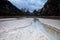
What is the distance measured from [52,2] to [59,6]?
27.6ft

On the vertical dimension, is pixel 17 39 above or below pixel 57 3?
below

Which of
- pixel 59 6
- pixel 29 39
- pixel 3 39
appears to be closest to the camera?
pixel 3 39

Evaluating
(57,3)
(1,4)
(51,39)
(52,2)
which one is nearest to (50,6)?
(52,2)

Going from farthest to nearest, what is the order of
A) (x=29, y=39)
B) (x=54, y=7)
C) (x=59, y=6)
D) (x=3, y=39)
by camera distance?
(x=54, y=7) < (x=59, y=6) < (x=29, y=39) < (x=3, y=39)

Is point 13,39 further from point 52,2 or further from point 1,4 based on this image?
point 52,2

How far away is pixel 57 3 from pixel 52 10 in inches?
249

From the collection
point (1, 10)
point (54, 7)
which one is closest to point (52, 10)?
point (54, 7)

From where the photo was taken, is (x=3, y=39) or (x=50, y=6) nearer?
(x=3, y=39)

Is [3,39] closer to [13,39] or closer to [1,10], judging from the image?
[13,39]

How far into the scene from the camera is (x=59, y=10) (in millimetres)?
53781

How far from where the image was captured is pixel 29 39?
656 cm

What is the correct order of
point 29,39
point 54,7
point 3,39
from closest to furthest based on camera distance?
point 3,39, point 29,39, point 54,7

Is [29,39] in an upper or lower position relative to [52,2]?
lower

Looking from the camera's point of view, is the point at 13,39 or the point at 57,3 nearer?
the point at 13,39
